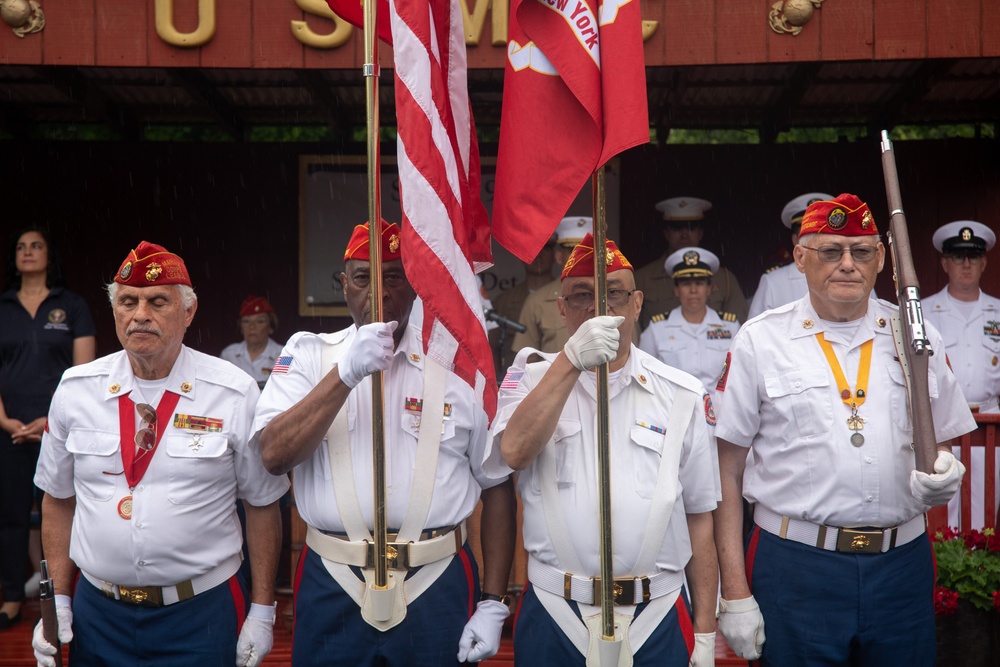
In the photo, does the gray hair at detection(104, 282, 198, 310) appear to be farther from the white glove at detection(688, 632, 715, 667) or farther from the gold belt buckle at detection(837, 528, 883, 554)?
the gold belt buckle at detection(837, 528, 883, 554)

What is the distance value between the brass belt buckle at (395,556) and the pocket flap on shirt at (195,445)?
645 millimetres

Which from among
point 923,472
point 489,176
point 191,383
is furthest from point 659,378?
point 489,176

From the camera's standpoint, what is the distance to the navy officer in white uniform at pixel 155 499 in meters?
3.34

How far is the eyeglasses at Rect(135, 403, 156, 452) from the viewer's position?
3391 mm

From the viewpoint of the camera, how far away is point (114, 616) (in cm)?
336

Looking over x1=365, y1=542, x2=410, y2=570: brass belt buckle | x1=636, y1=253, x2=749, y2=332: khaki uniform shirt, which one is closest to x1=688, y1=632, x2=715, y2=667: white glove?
x1=365, y1=542, x2=410, y2=570: brass belt buckle

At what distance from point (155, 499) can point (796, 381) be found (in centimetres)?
219

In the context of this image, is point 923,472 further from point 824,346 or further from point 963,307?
point 963,307

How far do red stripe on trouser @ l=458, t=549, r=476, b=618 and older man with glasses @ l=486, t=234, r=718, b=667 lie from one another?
0.56ft

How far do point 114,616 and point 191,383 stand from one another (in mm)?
812

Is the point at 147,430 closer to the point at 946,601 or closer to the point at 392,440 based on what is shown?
the point at 392,440

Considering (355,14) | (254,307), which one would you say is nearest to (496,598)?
(355,14)

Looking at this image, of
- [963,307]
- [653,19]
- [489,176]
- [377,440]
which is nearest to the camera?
[377,440]

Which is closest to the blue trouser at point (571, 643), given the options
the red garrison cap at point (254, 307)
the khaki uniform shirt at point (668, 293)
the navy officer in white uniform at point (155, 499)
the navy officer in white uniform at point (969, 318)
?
the navy officer in white uniform at point (155, 499)
